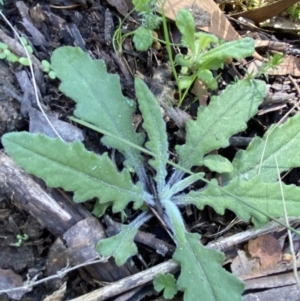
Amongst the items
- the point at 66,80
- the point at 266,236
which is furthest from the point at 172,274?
the point at 66,80

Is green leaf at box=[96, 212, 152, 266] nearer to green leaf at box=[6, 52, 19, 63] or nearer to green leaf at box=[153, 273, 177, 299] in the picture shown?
green leaf at box=[153, 273, 177, 299]

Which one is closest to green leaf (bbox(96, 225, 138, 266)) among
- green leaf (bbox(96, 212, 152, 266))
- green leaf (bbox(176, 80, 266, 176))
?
green leaf (bbox(96, 212, 152, 266))

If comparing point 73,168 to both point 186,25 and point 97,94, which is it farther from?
point 186,25

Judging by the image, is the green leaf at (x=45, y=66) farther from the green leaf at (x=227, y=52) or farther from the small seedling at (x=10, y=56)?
the green leaf at (x=227, y=52)

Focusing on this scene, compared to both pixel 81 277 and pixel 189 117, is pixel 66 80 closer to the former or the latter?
pixel 189 117

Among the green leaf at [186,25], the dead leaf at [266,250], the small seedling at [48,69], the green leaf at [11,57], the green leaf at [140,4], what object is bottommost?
the dead leaf at [266,250]

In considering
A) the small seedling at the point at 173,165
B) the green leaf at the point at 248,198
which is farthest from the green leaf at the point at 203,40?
the green leaf at the point at 248,198
